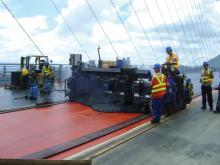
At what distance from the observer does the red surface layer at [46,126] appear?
6.14 meters

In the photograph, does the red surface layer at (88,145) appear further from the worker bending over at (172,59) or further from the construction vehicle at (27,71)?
the construction vehicle at (27,71)

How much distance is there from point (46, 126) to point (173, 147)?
10.2 ft

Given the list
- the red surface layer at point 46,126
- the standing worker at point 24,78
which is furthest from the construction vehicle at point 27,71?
the red surface layer at point 46,126

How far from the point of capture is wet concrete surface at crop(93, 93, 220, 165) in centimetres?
530

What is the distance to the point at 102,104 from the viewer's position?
1091 centimetres

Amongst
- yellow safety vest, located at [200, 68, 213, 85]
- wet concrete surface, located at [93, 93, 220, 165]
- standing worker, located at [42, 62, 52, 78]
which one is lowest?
wet concrete surface, located at [93, 93, 220, 165]

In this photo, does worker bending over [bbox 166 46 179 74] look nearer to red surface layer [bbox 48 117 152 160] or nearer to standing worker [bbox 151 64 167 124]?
standing worker [bbox 151 64 167 124]

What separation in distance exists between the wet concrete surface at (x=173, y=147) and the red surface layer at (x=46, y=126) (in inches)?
50.9

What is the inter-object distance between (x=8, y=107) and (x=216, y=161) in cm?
690

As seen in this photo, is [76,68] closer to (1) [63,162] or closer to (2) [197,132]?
(2) [197,132]

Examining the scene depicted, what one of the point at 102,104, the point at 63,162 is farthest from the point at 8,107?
the point at 63,162

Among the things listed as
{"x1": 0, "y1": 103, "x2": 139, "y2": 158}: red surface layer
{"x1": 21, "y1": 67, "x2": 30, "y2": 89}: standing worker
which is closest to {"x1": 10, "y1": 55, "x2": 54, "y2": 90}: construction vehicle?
{"x1": 21, "y1": 67, "x2": 30, "y2": 89}: standing worker

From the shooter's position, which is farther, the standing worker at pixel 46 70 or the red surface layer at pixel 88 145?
the standing worker at pixel 46 70

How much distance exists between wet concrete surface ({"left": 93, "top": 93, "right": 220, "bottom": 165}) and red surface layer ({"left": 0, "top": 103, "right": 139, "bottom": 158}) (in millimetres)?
1293
